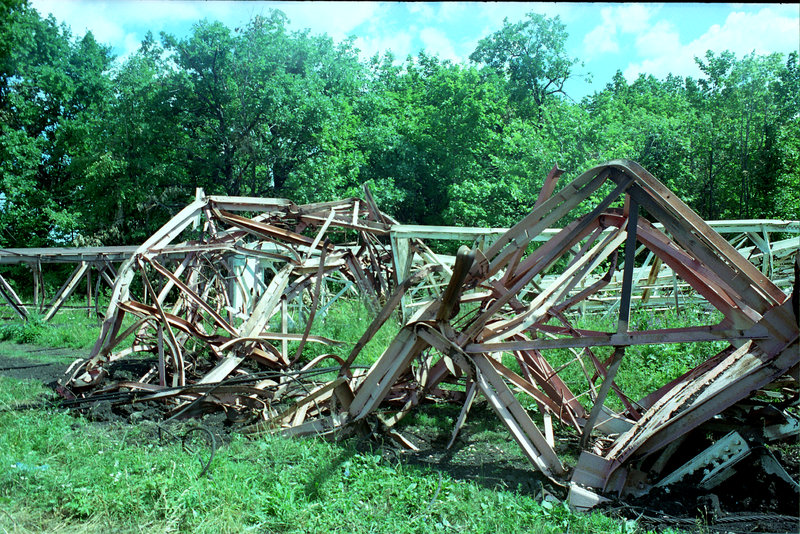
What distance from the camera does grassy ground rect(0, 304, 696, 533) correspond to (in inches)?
142

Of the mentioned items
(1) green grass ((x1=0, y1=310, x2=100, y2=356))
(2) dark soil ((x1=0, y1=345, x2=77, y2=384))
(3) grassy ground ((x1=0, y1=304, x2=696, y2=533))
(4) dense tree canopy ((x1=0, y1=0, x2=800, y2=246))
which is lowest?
(1) green grass ((x1=0, y1=310, x2=100, y2=356))

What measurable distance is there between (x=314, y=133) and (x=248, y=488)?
19.1 meters

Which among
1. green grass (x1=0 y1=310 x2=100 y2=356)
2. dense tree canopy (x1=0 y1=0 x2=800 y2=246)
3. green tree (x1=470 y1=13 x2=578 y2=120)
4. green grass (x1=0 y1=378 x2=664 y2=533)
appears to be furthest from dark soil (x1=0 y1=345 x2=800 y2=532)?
green tree (x1=470 y1=13 x2=578 y2=120)

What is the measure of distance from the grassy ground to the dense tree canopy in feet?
48.8

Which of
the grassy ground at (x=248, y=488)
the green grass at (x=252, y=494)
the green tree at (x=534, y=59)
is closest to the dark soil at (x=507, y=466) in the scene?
the grassy ground at (x=248, y=488)

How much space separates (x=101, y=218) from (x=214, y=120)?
23.0 feet

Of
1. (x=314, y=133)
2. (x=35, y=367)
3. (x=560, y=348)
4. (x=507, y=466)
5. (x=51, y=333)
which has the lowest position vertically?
(x=51, y=333)

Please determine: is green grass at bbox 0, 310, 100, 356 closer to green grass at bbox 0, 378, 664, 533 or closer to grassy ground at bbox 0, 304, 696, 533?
grassy ground at bbox 0, 304, 696, 533

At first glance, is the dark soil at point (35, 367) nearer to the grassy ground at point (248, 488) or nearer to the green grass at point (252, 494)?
the grassy ground at point (248, 488)

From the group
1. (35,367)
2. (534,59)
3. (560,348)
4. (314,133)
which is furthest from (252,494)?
(534,59)

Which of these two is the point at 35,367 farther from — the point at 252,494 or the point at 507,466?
the point at 507,466

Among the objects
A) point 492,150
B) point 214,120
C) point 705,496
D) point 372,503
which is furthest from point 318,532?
point 492,150

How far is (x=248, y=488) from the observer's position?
13.3ft

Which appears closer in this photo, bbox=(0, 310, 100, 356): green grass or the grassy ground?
the grassy ground
